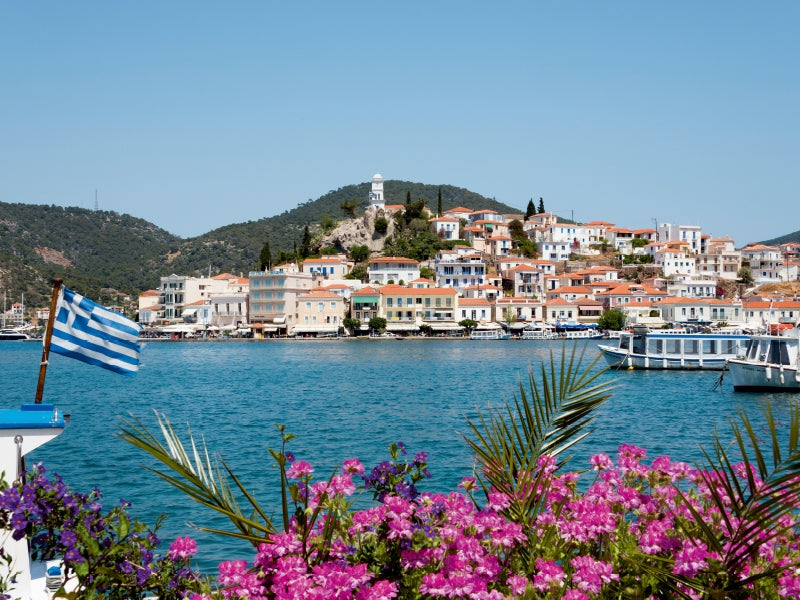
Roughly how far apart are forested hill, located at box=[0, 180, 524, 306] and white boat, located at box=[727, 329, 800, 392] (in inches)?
3953

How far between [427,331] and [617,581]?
78280 mm

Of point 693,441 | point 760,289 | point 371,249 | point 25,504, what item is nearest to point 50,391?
point 693,441

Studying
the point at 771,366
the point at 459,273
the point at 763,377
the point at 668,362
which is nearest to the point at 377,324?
the point at 459,273

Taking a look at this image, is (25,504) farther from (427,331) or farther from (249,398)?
(427,331)

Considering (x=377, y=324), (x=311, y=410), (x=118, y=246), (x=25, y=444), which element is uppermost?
(x=118, y=246)

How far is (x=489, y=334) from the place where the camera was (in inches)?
3201

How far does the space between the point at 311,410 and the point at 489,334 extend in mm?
54406

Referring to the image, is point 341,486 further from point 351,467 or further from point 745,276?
point 745,276

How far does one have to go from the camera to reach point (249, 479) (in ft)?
50.7

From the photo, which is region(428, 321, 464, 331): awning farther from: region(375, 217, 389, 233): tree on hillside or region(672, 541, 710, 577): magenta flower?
region(672, 541, 710, 577): magenta flower

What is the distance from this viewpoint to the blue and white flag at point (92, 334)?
7582mm

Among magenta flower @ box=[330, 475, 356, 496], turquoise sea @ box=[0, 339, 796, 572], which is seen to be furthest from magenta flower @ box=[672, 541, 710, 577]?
magenta flower @ box=[330, 475, 356, 496]

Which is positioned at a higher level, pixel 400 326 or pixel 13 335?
pixel 400 326

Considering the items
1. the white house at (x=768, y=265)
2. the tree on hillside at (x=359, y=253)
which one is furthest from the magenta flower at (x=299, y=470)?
the white house at (x=768, y=265)
